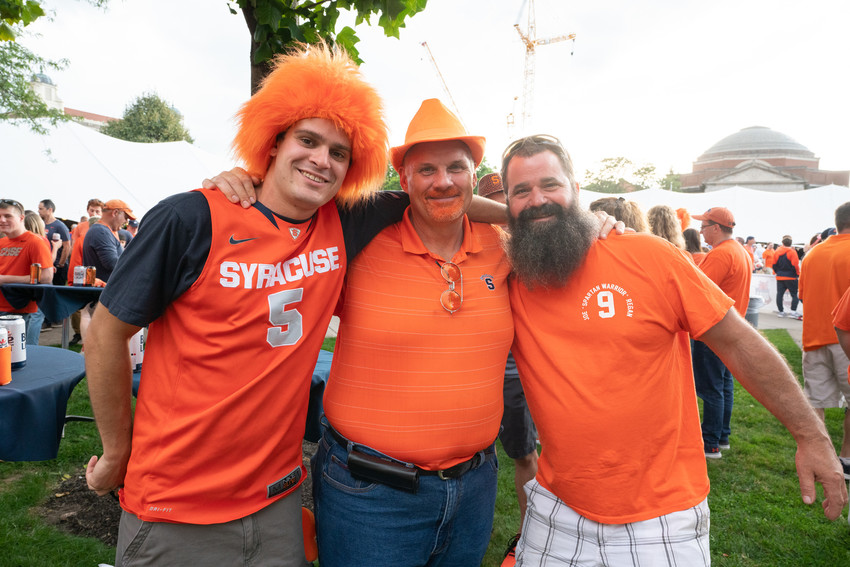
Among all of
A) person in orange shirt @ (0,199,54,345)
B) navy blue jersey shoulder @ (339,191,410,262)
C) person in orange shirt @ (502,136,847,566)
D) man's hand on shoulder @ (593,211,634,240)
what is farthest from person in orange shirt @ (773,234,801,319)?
person in orange shirt @ (0,199,54,345)

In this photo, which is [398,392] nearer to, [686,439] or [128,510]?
[128,510]

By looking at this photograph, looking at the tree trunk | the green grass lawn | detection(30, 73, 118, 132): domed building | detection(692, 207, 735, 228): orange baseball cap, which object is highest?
detection(30, 73, 118, 132): domed building

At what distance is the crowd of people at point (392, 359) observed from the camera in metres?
1.74

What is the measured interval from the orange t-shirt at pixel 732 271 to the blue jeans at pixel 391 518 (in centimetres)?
445

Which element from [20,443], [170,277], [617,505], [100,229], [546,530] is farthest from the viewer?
[100,229]

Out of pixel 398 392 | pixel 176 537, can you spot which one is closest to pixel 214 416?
pixel 176 537

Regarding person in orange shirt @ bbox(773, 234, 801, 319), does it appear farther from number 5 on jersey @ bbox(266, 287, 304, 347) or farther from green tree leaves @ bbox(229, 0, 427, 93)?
number 5 on jersey @ bbox(266, 287, 304, 347)

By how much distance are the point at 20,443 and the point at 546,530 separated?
9.49 feet

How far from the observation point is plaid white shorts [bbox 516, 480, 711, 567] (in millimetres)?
1839

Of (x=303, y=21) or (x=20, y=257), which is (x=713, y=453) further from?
(x=20, y=257)

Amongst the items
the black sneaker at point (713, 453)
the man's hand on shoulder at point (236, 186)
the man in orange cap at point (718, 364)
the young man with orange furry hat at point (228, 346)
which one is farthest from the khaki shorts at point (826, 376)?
the man's hand on shoulder at point (236, 186)

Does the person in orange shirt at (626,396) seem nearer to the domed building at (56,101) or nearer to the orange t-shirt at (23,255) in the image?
the orange t-shirt at (23,255)

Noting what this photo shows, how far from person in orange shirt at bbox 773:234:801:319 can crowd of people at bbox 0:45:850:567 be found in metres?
15.8

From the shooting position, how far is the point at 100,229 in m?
6.88
